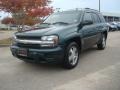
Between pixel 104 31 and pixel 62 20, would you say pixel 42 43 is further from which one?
pixel 104 31

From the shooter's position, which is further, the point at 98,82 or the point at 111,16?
the point at 111,16

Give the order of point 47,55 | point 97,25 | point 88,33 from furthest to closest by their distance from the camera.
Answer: point 97,25 < point 88,33 < point 47,55

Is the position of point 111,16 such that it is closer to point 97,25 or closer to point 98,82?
point 97,25

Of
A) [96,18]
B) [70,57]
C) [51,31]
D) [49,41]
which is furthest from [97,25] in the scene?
[49,41]

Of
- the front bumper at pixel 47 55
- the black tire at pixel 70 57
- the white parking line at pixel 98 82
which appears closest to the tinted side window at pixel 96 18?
the black tire at pixel 70 57

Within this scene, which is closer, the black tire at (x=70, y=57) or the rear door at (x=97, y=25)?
the black tire at (x=70, y=57)

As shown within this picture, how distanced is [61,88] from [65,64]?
139 cm

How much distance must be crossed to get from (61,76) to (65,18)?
7.69 ft

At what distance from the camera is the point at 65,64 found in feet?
20.8

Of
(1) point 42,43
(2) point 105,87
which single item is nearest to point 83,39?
(1) point 42,43

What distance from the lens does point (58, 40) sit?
6027 millimetres

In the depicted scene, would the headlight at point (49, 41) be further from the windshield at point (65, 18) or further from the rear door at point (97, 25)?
the rear door at point (97, 25)

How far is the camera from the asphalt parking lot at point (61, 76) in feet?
16.9

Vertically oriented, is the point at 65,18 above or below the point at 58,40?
above
